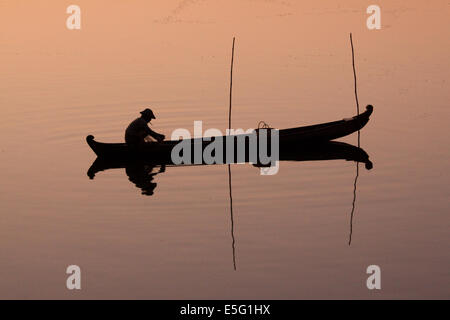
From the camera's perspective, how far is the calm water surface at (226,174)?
7496 millimetres

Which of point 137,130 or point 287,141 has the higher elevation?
point 137,130

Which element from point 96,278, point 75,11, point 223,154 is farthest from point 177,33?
point 96,278

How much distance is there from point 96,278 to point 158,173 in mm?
3712

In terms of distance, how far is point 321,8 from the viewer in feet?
84.2

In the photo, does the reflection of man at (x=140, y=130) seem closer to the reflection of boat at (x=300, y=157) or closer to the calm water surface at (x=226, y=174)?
the reflection of boat at (x=300, y=157)

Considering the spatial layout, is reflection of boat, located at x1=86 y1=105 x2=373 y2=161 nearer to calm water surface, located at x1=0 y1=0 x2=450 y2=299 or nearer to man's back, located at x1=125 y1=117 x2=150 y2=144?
man's back, located at x1=125 y1=117 x2=150 y2=144

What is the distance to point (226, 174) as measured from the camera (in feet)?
35.5

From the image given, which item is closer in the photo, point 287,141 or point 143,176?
point 143,176

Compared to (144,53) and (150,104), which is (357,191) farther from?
(144,53)

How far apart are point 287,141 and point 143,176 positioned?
2123mm

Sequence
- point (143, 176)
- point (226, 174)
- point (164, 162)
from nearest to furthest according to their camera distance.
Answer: point (226, 174) < point (143, 176) < point (164, 162)

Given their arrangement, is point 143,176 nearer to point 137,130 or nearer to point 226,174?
point 137,130

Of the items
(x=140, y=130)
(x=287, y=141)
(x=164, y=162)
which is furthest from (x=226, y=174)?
(x=140, y=130)

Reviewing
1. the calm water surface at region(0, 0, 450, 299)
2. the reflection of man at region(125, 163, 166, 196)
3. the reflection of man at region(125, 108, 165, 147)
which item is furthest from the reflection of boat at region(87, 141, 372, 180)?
the reflection of man at region(125, 108, 165, 147)
